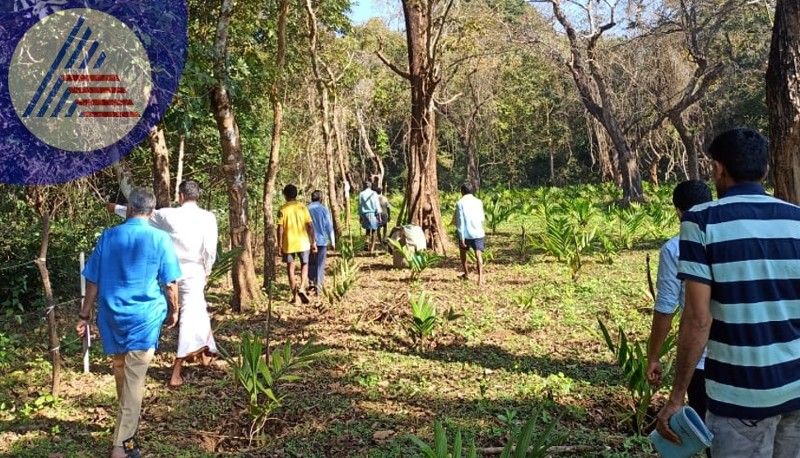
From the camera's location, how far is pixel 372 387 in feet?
17.2

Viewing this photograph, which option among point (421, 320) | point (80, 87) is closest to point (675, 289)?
point (421, 320)

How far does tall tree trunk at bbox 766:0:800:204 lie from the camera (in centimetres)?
429

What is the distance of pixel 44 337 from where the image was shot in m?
7.12

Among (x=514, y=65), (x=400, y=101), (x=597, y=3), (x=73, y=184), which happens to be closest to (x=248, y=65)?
(x=73, y=184)

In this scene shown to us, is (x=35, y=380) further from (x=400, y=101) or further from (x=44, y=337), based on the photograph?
(x=400, y=101)

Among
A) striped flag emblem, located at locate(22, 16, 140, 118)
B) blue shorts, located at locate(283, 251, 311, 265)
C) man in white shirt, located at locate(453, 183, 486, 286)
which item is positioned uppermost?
striped flag emblem, located at locate(22, 16, 140, 118)

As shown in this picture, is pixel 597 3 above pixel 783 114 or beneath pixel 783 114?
above

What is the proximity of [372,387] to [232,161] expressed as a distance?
330cm

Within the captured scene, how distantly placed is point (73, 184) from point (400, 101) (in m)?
20.5

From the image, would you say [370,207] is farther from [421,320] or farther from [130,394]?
[130,394]

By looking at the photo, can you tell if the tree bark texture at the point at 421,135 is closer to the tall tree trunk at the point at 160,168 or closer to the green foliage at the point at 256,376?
the tall tree trunk at the point at 160,168

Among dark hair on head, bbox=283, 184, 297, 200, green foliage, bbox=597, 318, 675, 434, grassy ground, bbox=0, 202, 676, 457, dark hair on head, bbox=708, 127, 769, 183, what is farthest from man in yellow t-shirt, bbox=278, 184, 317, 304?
dark hair on head, bbox=708, 127, 769, 183

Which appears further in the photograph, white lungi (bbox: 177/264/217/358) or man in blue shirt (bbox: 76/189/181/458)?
white lungi (bbox: 177/264/217/358)

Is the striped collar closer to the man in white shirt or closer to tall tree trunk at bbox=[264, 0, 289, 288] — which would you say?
the man in white shirt
